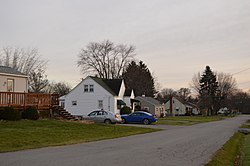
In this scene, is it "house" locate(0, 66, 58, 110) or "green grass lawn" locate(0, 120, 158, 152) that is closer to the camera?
"green grass lawn" locate(0, 120, 158, 152)

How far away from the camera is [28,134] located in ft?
70.9

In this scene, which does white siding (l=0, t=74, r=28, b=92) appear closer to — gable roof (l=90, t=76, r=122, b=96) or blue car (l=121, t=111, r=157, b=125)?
blue car (l=121, t=111, r=157, b=125)

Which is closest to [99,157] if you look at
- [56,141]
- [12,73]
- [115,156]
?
[115,156]

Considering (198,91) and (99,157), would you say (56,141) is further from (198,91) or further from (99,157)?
(198,91)

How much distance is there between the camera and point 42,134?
2241 centimetres

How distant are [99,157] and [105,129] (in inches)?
609

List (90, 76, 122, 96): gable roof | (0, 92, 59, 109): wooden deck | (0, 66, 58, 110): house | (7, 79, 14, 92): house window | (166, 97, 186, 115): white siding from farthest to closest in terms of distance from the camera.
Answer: (166, 97, 186, 115): white siding → (90, 76, 122, 96): gable roof → (7, 79, 14, 92): house window → (0, 66, 58, 110): house → (0, 92, 59, 109): wooden deck

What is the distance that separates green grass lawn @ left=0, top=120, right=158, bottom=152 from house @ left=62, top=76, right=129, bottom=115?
2437 centimetres

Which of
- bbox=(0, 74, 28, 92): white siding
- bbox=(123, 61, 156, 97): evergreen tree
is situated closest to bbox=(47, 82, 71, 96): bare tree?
bbox=(123, 61, 156, 97): evergreen tree

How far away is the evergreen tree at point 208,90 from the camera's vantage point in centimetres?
10944

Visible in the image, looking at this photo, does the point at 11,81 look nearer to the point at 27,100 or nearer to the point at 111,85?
the point at 27,100

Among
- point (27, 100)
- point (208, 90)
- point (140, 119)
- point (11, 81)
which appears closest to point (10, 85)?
point (11, 81)

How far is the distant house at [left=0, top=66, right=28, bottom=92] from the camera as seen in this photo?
33438mm

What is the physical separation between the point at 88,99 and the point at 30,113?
2624 cm
